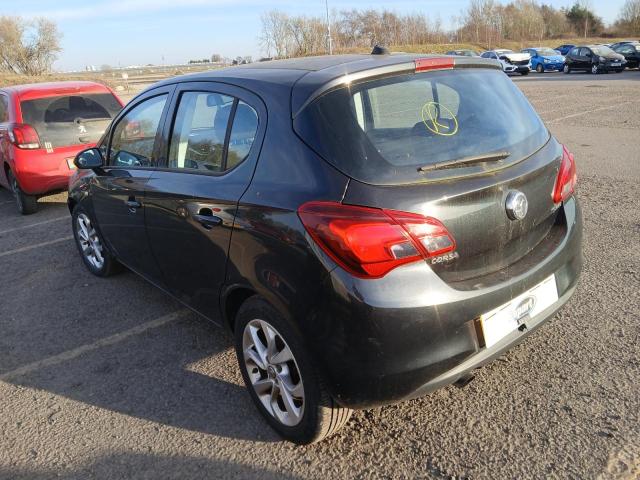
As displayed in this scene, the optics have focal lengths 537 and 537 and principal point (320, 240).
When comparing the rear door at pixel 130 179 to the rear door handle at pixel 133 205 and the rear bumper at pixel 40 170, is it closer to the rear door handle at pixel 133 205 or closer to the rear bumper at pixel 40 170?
the rear door handle at pixel 133 205

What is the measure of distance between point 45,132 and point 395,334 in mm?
6453

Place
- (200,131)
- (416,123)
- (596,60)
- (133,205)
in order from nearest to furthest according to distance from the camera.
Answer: (416,123) → (200,131) → (133,205) → (596,60)

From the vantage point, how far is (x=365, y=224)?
6.79ft

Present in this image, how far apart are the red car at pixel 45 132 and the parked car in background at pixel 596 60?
97.7 ft

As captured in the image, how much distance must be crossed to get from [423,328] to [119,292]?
324cm

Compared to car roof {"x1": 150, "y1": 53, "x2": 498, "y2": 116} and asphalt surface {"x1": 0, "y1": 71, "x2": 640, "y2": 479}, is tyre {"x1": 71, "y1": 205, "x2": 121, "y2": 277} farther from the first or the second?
car roof {"x1": 150, "y1": 53, "x2": 498, "y2": 116}

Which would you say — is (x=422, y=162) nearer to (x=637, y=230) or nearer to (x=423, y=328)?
(x=423, y=328)

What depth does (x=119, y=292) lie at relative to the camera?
4.57 m

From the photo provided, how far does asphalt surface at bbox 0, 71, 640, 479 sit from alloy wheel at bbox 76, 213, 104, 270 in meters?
0.40

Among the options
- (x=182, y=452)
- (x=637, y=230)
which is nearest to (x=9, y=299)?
(x=182, y=452)

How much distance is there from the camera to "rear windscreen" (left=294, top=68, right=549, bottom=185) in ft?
7.25

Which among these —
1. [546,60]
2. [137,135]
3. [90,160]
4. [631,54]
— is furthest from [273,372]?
[546,60]

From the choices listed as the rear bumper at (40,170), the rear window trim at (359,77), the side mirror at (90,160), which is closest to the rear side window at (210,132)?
the rear window trim at (359,77)

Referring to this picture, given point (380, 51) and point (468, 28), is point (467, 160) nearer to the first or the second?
point (380, 51)
